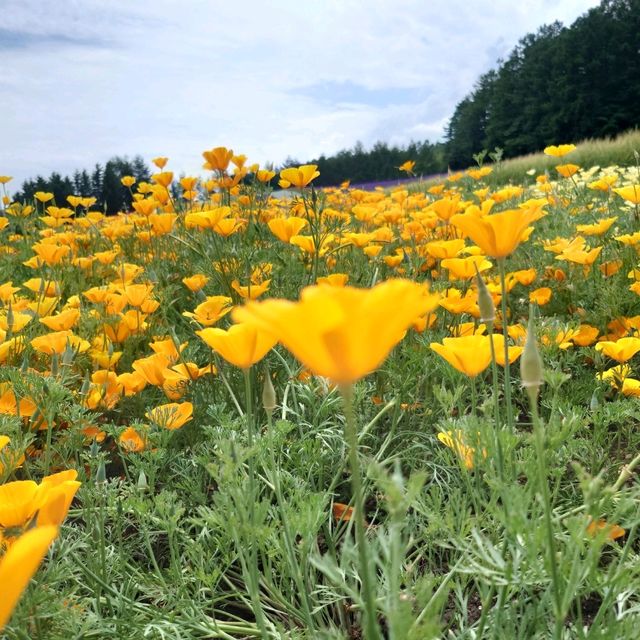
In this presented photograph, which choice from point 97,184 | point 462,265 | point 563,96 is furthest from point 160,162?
point 563,96

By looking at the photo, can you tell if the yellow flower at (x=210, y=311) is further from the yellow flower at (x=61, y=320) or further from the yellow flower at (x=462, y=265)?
the yellow flower at (x=462, y=265)

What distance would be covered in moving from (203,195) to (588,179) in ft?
10.7

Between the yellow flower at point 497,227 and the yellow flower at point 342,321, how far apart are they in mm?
512

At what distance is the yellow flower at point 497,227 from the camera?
1.05 meters

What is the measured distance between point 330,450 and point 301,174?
4.30ft

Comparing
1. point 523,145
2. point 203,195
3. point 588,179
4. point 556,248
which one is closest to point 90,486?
point 556,248

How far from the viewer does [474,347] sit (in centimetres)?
118

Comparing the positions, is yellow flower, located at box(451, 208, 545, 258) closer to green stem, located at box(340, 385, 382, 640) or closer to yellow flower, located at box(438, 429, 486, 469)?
yellow flower, located at box(438, 429, 486, 469)

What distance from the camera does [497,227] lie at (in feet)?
3.50

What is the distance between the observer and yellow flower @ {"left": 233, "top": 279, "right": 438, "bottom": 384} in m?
0.52

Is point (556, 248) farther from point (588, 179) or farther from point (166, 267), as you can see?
point (588, 179)

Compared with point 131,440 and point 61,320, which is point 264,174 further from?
point 131,440

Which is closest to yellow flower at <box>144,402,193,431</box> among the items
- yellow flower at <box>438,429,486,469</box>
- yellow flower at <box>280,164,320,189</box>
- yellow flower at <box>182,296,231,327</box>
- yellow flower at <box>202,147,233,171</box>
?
yellow flower at <box>182,296,231,327</box>

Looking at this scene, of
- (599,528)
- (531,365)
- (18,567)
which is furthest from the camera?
(599,528)
